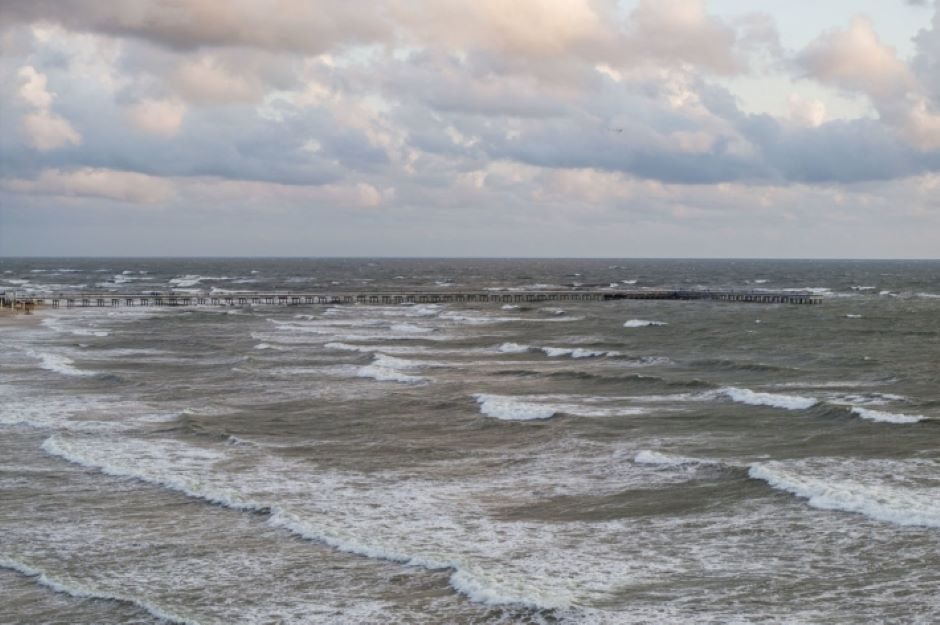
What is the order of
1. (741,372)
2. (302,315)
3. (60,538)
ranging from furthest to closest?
(302,315) → (741,372) → (60,538)

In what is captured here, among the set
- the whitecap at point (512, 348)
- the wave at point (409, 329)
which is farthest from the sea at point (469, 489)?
the wave at point (409, 329)

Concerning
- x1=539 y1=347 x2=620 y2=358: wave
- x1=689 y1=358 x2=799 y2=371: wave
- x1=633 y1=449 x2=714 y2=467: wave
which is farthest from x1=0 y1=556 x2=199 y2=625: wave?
x1=539 y1=347 x2=620 y2=358: wave

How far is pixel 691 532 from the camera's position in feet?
72.5

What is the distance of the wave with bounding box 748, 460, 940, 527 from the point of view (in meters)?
22.6

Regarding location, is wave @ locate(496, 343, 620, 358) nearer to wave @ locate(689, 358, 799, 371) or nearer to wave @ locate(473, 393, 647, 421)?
wave @ locate(689, 358, 799, 371)

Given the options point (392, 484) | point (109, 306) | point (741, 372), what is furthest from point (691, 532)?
A: point (109, 306)

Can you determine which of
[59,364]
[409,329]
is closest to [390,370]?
[59,364]

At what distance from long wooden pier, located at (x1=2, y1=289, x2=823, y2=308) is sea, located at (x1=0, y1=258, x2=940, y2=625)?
51.4 metres

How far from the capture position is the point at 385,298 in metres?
115

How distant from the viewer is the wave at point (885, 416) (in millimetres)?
34594

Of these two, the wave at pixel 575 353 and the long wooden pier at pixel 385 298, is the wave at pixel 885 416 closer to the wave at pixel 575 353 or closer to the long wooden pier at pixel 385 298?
the wave at pixel 575 353

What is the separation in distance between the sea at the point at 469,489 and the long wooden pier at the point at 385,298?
169 ft

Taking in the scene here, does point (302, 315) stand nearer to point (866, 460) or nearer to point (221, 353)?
point (221, 353)

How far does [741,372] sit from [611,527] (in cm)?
2904
